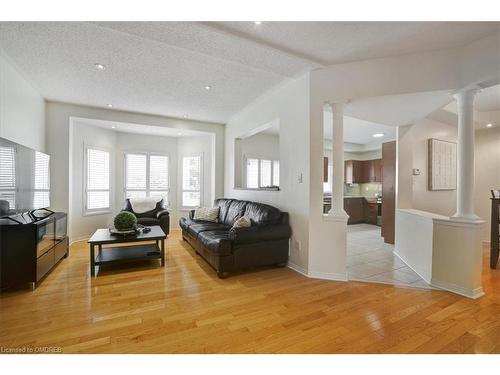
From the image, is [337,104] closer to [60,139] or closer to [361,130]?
[361,130]

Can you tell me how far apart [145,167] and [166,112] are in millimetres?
1859

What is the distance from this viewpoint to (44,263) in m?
2.77

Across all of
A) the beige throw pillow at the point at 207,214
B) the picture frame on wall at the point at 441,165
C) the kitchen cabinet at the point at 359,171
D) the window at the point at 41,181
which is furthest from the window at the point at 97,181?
the kitchen cabinet at the point at 359,171

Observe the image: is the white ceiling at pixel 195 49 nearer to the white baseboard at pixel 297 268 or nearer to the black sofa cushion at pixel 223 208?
the black sofa cushion at pixel 223 208

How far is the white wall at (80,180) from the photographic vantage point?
4.65 m

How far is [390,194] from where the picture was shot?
4.57 metres

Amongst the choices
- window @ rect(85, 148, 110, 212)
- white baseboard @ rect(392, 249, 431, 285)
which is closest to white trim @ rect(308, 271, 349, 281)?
white baseboard @ rect(392, 249, 431, 285)

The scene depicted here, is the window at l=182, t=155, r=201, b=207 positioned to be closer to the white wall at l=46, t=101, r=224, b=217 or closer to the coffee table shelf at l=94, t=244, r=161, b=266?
the white wall at l=46, t=101, r=224, b=217

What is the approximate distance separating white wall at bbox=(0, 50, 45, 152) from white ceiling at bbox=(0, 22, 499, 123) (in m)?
Result: 0.15

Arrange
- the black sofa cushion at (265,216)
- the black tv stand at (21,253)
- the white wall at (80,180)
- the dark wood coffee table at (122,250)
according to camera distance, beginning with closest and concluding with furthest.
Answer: the black tv stand at (21,253), the dark wood coffee table at (122,250), the black sofa cushion at (265,216), the white wall at (80,180)

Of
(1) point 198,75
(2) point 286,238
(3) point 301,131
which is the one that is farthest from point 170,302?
(1) point 198,75

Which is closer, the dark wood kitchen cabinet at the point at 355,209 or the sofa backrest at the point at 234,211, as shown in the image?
the sofa backrest at the point at 234,211

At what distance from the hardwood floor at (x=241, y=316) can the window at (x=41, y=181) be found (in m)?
1.22

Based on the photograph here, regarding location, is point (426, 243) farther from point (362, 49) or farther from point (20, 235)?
point (20, 235)
